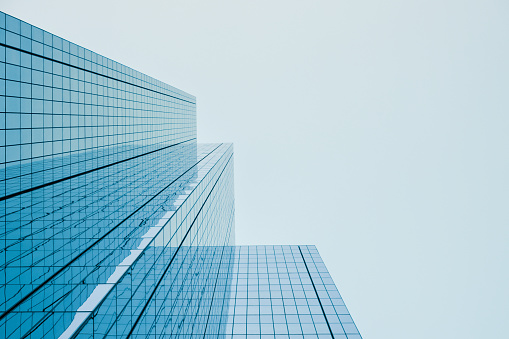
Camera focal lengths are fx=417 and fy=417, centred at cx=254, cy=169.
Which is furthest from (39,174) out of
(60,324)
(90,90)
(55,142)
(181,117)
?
(181,117)

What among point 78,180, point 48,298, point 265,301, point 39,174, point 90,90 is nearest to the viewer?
point 48,298

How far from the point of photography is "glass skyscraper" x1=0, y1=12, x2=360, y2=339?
15.3 m

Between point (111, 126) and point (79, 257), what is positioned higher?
point (111, 126)

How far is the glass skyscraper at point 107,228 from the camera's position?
15336 millimetres

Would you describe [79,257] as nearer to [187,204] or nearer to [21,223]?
[21,223]

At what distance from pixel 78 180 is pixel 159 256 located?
1811 cm

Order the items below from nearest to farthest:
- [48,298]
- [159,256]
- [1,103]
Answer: [48,298] → [159,256] → [1,103]

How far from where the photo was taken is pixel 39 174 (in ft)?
111

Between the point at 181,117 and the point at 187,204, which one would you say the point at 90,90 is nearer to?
the point at 187,204

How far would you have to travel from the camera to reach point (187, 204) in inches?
1180

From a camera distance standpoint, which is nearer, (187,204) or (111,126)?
(187,204)

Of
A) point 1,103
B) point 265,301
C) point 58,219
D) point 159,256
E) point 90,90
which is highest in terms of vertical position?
point 90,90

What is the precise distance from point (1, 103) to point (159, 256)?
17.4m

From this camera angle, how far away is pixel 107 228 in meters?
23.0
